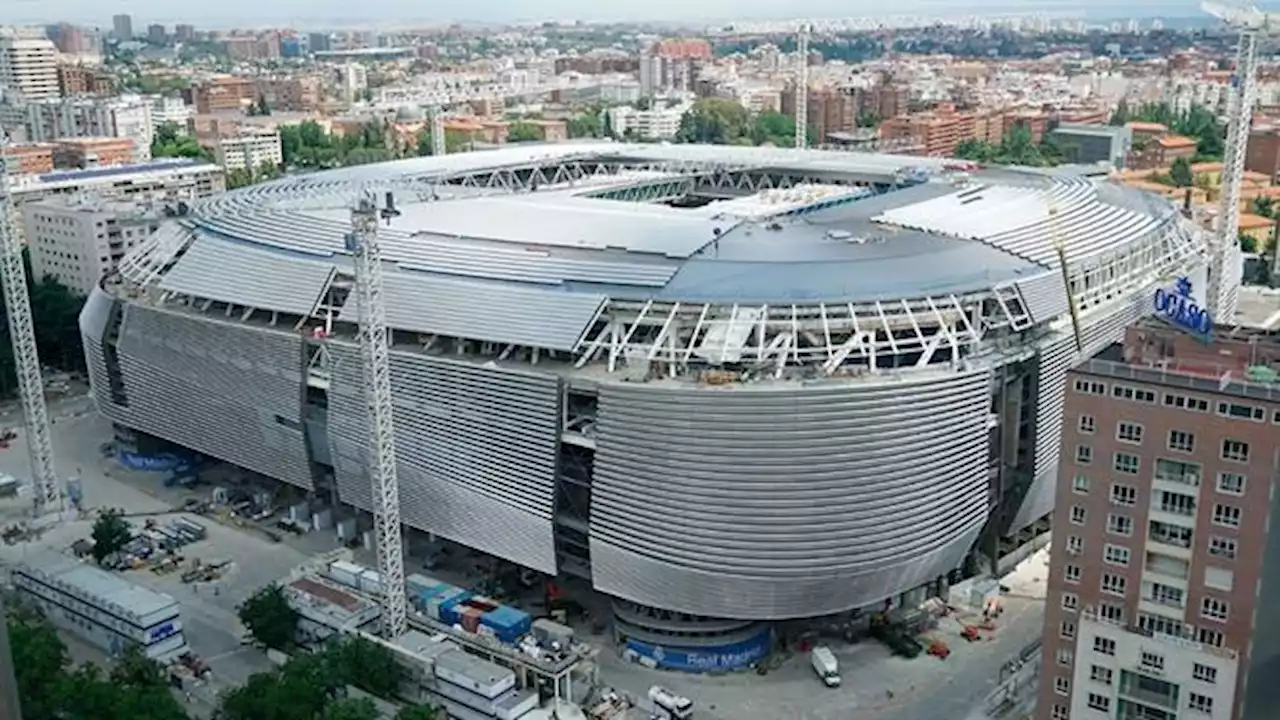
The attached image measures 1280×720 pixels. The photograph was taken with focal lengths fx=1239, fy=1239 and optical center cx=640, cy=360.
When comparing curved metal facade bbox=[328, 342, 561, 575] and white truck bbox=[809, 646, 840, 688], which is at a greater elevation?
curved metal facade bbox=[328, 342, 561, 575]

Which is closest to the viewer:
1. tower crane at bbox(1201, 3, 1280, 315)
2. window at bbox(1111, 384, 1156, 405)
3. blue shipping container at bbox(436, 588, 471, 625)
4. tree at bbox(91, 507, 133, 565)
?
window at bbox(1111, 384, 1156, 405)

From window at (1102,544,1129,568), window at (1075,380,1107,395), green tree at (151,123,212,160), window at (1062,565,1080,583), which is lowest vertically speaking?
window at (1062,565,1080,583)

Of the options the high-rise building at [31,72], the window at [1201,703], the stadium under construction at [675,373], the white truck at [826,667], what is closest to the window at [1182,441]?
the window at [1201,703]

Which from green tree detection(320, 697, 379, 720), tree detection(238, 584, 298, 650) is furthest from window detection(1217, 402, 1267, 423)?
tree detection(238, 584, 298, 650)

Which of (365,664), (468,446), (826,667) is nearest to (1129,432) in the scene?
(826,667)

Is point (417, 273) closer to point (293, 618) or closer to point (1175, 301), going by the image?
point (293, 618)

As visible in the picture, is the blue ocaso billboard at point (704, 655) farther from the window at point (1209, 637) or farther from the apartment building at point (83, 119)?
the apartment building at point (83, 119)

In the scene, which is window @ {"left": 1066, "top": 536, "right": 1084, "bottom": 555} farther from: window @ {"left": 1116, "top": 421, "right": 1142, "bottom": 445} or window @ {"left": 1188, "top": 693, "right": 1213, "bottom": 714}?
window @ {"left": 1188, "top": 693, "right": 1213, "bottom": 714}
